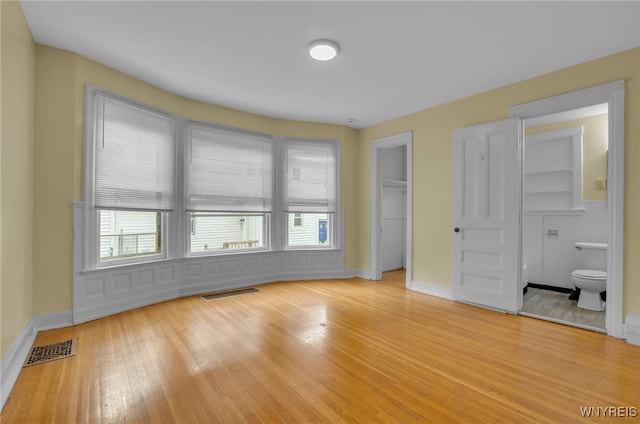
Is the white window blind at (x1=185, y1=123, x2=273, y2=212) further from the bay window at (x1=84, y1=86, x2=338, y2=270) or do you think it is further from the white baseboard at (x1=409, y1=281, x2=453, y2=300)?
the white baseboard at (x1=409, y1=281, x2=453, y2=300)

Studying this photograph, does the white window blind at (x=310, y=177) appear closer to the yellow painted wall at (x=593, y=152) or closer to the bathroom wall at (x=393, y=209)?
the bathroom wall at (x=393, y=209)

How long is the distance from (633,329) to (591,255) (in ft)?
6.20

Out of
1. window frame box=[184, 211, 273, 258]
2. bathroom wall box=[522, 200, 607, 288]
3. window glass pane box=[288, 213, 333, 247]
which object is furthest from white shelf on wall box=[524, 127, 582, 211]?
window frame box=[184, 211, 273, 258]

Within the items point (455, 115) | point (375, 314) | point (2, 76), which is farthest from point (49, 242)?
point (455, 115)

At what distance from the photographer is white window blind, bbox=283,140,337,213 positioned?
538cm

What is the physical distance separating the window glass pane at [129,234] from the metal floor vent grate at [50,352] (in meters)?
1.01

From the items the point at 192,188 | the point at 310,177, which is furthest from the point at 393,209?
the point at 192,188

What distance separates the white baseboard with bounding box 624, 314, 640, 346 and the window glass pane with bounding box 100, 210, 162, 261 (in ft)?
17.2

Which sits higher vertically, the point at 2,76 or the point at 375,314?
the point at 2,76

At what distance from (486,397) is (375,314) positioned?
1.70m

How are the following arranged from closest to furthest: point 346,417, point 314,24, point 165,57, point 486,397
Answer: point 346,417, point 486,397, point 314,24, point 165,57

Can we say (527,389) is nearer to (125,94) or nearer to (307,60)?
(307,60)

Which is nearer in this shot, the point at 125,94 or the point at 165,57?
the point at 165,57

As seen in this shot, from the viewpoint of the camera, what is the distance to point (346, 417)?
1775mm
